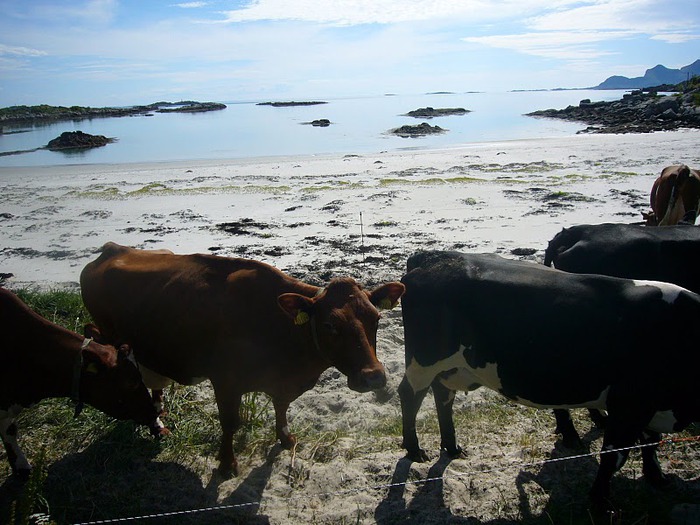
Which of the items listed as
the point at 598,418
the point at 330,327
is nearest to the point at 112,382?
the point at 330,327

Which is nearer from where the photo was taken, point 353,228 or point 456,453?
point 456,453

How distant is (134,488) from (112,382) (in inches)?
39.3

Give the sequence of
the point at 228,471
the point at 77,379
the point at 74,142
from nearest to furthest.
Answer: the point at 77,379 → the point at 228,471 → the point at 74,142

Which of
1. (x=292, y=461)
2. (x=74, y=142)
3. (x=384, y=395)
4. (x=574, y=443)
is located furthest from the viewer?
(x=74, y=142)

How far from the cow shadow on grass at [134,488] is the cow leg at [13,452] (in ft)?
0.74

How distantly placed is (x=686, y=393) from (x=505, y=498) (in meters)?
1.71

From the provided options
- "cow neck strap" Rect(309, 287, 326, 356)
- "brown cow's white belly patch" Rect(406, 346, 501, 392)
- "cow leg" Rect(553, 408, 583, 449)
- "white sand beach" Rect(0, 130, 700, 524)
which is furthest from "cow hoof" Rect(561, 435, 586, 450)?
"cow neck strap" Rect(309, 287, 326, 356)

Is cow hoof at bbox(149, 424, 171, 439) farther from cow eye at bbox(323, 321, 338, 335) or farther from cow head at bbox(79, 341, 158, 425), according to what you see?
cow eye at bbox(323, 321, 338, 335)

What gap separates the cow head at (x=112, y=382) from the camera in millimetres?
4852

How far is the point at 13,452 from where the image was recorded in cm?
504

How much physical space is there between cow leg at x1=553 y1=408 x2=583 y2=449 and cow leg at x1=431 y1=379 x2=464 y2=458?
1.06 metres

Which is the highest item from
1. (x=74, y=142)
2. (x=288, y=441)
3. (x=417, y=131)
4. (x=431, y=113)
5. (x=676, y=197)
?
(x=431, y=113)

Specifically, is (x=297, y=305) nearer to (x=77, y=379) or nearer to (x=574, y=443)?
(x=77, y=379)

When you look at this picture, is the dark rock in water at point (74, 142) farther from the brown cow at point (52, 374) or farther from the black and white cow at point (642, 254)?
the black and white cow at point (642, 254)
